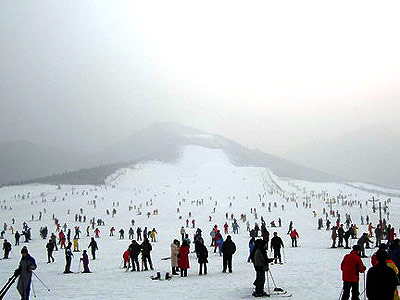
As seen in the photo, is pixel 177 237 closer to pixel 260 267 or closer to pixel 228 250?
pixel 228 250

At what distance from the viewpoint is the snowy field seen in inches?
503

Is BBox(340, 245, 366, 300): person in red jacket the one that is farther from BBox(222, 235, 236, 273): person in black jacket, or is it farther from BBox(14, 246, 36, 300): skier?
BBox(14, 246, 36, 300): skier

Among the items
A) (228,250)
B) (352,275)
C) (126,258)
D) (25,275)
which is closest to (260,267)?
(352,275)

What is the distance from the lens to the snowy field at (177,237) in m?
12.8

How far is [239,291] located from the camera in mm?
12031

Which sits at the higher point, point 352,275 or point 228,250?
point 352,275

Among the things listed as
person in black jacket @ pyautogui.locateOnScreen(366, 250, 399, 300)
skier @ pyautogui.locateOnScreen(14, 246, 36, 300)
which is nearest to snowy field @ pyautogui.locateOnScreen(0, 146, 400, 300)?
skier @ pyautogui.locateOnScreen(14, 246, 36, 300)

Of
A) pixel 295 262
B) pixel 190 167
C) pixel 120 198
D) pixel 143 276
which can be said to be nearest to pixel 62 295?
pixel 143 276

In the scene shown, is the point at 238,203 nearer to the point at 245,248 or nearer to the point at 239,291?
the point at 245,248

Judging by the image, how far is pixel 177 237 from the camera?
34.0m

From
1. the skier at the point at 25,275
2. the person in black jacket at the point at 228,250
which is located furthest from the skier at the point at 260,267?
the skier at the point at 25,275

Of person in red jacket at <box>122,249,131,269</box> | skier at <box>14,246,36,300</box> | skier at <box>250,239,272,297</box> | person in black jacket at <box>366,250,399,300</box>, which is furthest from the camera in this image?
person in red jacket at <box>122,249,131,269</box>

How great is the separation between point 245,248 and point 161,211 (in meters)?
31.1

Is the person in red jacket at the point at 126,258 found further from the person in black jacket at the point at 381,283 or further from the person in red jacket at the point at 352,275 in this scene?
the person in black jacket at the point at 381,283
